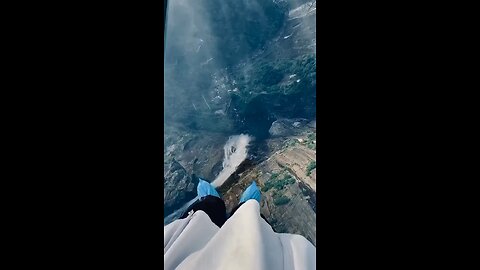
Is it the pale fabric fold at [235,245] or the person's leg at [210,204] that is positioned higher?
the person's leg at [210,204]

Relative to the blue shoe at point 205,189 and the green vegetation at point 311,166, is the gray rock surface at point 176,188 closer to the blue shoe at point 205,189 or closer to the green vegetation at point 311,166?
the blue shoe at point 205,189

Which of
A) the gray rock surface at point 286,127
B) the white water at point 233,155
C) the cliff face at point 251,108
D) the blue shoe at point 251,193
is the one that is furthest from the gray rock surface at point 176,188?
the gray rock surface at point 286,127

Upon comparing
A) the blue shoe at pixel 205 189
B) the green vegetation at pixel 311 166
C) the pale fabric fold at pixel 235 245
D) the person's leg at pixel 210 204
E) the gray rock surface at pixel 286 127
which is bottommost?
the pale fabric fold at pixel 235 245

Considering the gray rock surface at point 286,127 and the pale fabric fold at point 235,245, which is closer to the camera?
the pale fabric fold at point 235,245

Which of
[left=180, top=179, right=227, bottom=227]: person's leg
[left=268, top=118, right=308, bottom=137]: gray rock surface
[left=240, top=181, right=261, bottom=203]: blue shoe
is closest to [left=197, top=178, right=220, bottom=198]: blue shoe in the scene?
[left=180, top=179, right=227, bottom=227]: person's leg

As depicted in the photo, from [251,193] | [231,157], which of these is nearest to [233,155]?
[231,157]

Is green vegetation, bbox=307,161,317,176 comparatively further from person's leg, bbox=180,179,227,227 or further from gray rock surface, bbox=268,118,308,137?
person's leg, bbox=180,179,227,227
